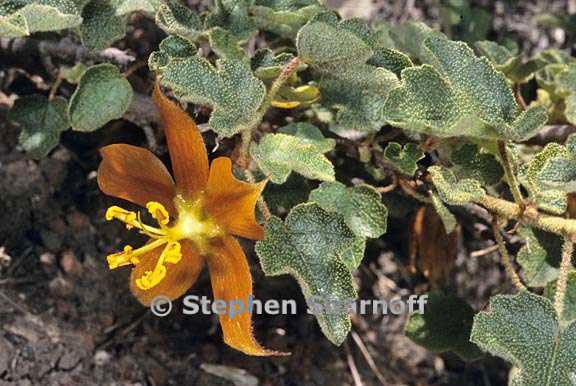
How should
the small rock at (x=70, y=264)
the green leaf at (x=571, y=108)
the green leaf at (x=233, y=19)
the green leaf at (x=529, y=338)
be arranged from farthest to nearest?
the small rock at (x=70, y=264), the green leaf at (x=571, y=108), the green leaf at (x=233, y=19), the green leaf at (x=529, y=338)

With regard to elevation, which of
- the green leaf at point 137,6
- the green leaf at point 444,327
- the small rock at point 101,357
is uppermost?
the green leaf at point 137,6

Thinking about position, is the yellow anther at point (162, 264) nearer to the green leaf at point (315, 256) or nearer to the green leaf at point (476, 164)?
the green leaf at point (315, 256)

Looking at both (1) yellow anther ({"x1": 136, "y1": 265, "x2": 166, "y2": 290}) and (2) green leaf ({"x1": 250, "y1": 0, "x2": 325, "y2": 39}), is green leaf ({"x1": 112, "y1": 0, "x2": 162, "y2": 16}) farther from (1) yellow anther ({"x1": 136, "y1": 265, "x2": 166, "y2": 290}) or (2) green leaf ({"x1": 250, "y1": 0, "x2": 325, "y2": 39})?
(1) yellow anther ({"x1": 136, "y1": 265, "x2": 166, "y2": 290})

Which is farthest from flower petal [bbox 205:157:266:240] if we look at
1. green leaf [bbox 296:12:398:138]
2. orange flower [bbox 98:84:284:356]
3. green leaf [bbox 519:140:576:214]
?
green leaf [bbox 519:140:576:214]

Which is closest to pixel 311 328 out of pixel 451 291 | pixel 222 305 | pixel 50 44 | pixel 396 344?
pixel 396 344

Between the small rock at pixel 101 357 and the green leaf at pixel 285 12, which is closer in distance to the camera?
the green leaf at pixel 285 12

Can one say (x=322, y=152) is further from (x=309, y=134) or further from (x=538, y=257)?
(x=538, y=257)

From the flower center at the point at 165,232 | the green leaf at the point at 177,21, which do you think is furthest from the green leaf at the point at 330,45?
the flower center at the point at 165,232
